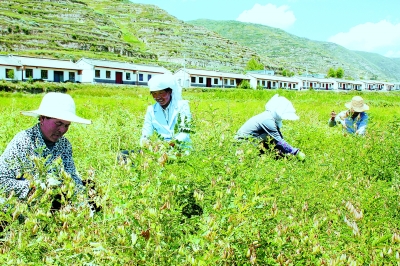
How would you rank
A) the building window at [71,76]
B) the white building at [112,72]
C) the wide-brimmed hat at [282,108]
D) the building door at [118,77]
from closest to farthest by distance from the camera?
the wide-brimmed hat at [282,108], the building window at [71,76], the white building at [112,72], the building door at [118,77]

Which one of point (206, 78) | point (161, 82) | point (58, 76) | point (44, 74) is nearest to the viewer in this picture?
point (161, 82)

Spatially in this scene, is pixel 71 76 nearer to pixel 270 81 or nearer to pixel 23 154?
pixel 270 81

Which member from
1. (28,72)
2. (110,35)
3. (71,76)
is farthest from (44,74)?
(110,35)

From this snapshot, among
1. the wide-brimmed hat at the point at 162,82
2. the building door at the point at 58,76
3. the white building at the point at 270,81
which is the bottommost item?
the wide-brimmed hat at the point at 162,82

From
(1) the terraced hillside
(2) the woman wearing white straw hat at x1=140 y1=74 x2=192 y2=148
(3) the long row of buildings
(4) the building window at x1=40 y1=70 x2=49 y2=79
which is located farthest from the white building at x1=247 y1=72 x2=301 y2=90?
(2) the woman wearing white straw hat at x1=140 y1=74 x2=192 y2=148

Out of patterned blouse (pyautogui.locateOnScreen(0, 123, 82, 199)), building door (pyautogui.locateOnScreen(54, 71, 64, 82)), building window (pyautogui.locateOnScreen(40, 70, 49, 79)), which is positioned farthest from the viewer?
building door (pyautogui.locateOnScreen(54, 71, 64, 82))

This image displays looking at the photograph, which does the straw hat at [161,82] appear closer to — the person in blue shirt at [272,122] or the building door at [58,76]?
the person in blue shirt at [272,122]

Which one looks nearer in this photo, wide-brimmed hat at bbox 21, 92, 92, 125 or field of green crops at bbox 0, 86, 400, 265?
field of green crops at bbox 0, 86, 400, 265

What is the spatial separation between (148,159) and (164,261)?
0.51 metres

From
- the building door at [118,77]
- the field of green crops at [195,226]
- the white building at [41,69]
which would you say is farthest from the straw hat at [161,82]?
the building door at [118,77]

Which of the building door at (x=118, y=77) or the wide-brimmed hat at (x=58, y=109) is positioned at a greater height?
the building door at (x=118, y=77)

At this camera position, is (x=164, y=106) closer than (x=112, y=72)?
Yes

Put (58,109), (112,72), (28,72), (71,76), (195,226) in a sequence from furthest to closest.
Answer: (112,72) < (71,76) < (28,72) < (58,109) < (195,226)

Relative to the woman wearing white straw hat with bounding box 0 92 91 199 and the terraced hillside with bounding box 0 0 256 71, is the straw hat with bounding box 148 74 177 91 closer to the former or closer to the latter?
the woman wearing white straw hat with bounding box 0 92 91 199
